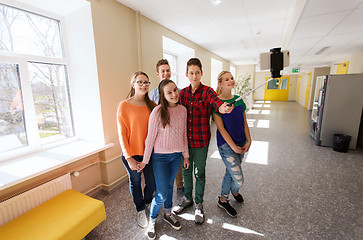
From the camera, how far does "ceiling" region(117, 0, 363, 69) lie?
2.48 m

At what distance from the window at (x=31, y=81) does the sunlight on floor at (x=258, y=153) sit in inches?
129

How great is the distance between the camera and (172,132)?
60.3 inches

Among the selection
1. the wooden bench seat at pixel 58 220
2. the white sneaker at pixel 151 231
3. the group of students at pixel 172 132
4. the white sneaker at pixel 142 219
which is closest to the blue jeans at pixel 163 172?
the group of students at pixel 172 132

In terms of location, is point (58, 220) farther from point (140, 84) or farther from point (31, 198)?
point (140, 84)

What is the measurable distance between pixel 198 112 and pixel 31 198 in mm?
1760

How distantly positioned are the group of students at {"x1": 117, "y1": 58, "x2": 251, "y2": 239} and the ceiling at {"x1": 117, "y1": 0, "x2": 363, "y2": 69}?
5.24 feet

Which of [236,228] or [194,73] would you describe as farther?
[236,228]

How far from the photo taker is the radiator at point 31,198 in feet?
4.94

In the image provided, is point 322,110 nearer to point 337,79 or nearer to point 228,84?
point 337,79

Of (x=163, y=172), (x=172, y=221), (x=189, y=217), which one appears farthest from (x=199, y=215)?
(x=163, y=172)

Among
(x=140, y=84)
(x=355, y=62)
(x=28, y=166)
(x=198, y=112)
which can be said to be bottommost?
(x=28, y=166)

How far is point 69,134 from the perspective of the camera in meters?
2.58

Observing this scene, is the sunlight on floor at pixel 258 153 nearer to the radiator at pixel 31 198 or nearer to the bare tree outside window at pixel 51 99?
the radiator at pixel 31 198

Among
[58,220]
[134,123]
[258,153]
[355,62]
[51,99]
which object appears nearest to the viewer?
[58,220]
